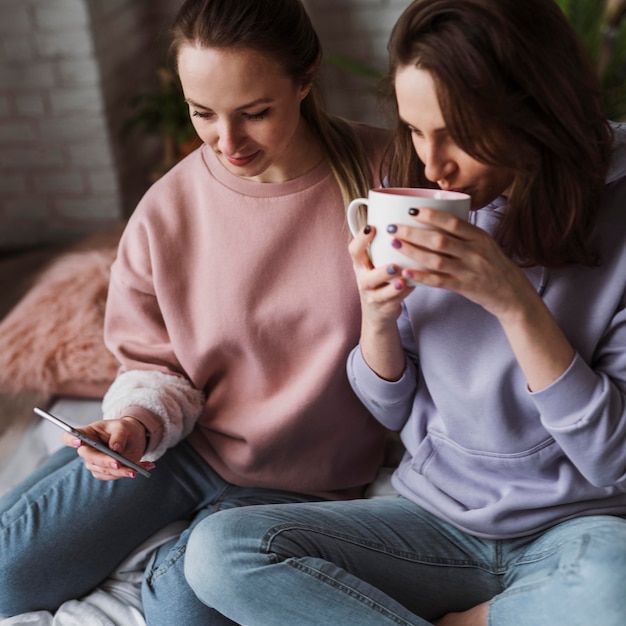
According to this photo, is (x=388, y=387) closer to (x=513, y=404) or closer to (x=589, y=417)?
(x=513, y=404)

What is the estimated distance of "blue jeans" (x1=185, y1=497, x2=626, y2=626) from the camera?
40.8 inches

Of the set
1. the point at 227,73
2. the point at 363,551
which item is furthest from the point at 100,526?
the point at 227,73

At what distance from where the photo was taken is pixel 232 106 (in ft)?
3.71

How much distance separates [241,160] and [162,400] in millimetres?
366

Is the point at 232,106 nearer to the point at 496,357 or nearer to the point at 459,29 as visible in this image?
the point at 459,29

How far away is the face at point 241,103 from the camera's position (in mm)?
1116

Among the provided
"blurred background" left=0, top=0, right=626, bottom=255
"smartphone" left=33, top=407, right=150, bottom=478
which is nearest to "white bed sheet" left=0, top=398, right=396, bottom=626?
"smartphone" left=33, top=407, right=150, bottom=478

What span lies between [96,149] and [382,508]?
1.79m

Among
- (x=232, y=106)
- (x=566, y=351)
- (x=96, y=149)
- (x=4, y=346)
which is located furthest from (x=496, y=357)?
(x=96, y=149)

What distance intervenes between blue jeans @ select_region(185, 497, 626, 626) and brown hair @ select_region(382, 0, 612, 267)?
365 mm

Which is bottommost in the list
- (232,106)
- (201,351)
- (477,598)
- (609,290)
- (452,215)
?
(477,598)

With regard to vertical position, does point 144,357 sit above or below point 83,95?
below

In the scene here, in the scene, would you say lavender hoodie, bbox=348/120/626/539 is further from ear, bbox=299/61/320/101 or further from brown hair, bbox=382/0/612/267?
ear, bbox=299/61/320/101

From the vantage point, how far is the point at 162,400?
130cm
